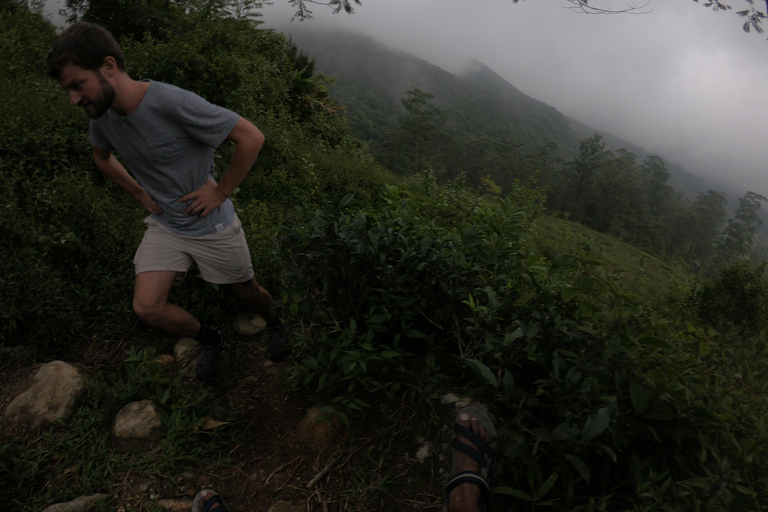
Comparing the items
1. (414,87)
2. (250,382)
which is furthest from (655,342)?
(414,87)

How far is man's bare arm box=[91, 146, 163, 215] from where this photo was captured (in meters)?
2.33

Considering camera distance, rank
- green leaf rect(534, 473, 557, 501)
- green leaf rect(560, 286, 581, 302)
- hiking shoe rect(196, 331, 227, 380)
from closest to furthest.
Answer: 1. green leaf rect(534, 473, 557, 501)
2. green leaf rect(560, 286, 581, 302)
3. hiking shoe rect(196, 331, 227, 380)

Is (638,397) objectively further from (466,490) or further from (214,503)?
(214,503)

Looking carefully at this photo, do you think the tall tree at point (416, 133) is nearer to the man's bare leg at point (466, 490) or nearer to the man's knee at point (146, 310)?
the man's knee at point (146, 310)

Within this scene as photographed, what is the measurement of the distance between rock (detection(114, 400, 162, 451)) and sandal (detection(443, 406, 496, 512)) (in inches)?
64.2

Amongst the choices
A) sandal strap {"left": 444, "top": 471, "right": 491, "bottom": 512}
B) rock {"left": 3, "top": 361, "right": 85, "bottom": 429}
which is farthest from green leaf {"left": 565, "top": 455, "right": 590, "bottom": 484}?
rock {"left": 3, "top": 361, "right": 85, "bottom": 429}

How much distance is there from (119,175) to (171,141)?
2.11 ft

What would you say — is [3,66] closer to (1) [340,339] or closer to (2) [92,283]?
(2) [92,283]

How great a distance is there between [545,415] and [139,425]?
213cm

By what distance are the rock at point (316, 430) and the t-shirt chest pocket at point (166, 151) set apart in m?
1.58

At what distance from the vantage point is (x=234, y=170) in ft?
7.21

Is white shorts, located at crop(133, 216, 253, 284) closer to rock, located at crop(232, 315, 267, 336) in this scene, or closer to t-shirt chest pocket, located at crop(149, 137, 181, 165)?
t-shirt chest pocket, located at crop(149, 137, 181, 165)

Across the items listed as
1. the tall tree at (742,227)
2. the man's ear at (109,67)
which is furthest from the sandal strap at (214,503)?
the tall tree at (742,227)

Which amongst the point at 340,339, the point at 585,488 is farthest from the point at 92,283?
the point at 585,488
